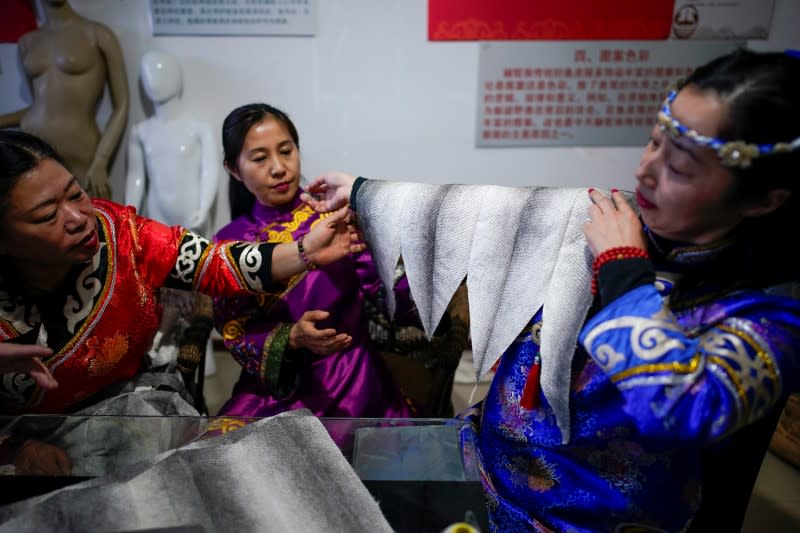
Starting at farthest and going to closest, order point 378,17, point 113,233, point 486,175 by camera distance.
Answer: point 486,175 < point 378,17 < point 113,233

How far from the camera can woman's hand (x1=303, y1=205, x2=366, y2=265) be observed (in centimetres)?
123

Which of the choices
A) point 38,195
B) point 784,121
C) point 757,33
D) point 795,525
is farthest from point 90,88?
point 795,525

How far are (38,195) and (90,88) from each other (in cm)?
143

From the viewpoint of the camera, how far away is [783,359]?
69 cm

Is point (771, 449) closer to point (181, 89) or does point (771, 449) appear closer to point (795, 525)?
point (795, 525)

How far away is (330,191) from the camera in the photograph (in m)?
1.26

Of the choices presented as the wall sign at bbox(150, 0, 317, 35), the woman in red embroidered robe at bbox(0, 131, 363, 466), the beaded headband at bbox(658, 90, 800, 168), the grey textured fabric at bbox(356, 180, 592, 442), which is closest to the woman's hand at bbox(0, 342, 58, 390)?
the woman in red embroidered robe at bbox(0, 131, 363, 466)

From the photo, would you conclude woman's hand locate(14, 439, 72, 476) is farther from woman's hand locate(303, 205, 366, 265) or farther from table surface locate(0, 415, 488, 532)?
woman's hand locate(303, 205, 366, 265)

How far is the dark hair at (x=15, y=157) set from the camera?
0.98 m

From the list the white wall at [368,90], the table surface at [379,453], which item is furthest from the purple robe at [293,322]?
the white wall at [368,90]

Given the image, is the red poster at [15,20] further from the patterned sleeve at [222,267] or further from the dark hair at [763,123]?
the dark hair at [763,123]

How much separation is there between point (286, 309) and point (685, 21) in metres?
1.92

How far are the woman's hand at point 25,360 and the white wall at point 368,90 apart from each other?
5.02 ft

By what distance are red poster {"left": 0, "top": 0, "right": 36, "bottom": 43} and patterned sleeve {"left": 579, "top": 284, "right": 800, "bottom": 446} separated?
2540mm
